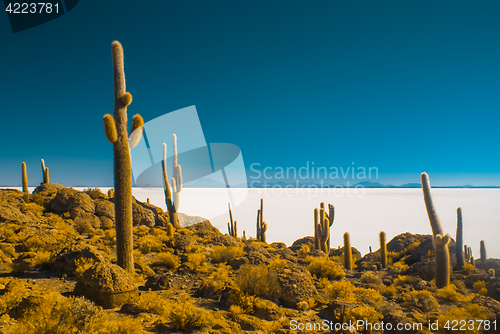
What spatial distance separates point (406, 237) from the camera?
20.4 meters

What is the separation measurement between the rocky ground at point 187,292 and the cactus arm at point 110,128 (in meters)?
3.26

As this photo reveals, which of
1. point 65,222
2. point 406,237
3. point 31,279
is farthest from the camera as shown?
point 406,237

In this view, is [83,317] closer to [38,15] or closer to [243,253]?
[243,253]

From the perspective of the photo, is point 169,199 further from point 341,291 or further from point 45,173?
point 341,291

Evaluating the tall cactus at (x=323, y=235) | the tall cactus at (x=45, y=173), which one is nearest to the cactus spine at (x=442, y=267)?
the tall cactus at (x=323, y=235)

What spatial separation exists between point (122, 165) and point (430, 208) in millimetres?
11538

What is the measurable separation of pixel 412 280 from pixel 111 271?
423 inches

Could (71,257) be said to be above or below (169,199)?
below

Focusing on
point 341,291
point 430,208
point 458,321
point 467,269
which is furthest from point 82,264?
point 467,269

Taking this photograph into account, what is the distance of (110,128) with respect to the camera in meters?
8.76

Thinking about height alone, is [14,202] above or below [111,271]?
above

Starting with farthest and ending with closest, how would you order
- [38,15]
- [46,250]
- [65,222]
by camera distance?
1. [65,222]
2. [38,15]
3. [46,250]

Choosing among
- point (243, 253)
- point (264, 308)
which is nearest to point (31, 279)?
point (264, 308)

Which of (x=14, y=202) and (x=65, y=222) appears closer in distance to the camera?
(x=65, y=222)
